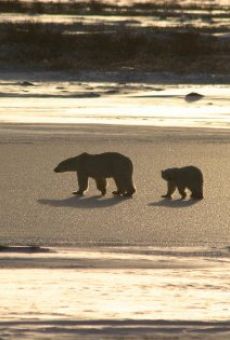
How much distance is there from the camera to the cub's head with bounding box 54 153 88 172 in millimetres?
12430

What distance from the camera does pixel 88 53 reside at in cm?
3031

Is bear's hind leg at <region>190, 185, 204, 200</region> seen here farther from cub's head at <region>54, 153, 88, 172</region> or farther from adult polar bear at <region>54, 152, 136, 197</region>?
cub's head at <region>54, 153, 88, 172</region>

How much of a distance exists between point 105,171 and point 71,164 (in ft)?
1.52

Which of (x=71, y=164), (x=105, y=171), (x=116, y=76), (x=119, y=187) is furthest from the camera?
(x=116, y=76)

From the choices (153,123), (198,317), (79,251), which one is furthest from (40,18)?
(198,317)

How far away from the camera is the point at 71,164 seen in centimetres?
1252

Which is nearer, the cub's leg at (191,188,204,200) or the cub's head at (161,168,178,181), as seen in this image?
the cub's leg at (191,188,204,200)

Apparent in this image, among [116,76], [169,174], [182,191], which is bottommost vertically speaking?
[116,76]

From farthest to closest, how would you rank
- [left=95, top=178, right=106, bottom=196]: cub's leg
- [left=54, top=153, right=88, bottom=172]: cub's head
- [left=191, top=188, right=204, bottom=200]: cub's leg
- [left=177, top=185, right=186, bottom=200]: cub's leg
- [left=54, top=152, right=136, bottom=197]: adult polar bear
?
[left=54, top=153, right=88, bottom=172]: cub's head
[left=95, top=178, right=106, bottom=196]: cub's leg
[left=177, top=185, right=186, bottom=200]: cub's leg
[left=54, top=152, right=136, bottom=197]: adult polar bear
[left=191, top=188, right=204, bottom=200]: cub's leg

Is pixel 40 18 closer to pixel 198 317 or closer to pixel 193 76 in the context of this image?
pixel 193 76

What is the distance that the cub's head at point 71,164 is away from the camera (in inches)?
489

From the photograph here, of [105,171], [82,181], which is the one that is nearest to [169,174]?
[105,171]

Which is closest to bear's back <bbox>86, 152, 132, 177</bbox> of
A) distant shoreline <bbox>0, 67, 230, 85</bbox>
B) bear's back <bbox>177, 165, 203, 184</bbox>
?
bear's back <bbox>177, 165, 203, 184</bbox>

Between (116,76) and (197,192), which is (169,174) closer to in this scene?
(197,192)
